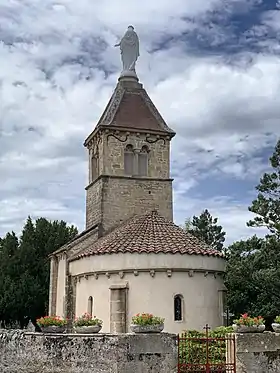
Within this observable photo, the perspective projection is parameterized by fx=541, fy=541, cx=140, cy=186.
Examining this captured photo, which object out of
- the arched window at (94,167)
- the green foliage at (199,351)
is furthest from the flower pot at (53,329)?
the arched window at (94,167)

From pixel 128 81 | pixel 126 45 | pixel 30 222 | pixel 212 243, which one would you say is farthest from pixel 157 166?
pixel 212 243

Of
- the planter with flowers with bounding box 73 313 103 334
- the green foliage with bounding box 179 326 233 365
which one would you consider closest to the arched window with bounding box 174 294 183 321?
the green foliage with bounding box 179 326 233 365

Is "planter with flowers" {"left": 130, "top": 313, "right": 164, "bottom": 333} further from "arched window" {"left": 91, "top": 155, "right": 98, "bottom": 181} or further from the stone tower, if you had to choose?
"arched window" {"left": 91, "top": 155, "right": 98, "bottom": 181}

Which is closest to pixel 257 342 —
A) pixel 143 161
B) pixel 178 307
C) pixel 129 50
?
pixel 178 307

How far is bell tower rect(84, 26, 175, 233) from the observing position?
30656 mm

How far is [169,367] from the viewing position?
42.0ft

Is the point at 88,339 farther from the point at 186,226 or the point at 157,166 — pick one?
the point at 186,226

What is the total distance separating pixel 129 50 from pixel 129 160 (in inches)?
317

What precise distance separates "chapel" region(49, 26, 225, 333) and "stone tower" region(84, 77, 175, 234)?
6 centimetres

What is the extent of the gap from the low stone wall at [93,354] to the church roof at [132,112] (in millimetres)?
19351

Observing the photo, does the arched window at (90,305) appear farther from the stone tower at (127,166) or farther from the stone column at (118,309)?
the stone tower at (127,166)

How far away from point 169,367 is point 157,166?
19.9 meters

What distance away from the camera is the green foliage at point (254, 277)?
23.5 metres

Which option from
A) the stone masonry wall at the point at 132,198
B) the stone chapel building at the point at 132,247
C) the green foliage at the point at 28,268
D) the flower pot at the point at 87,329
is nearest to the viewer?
the flower pot at the point at 87,329
